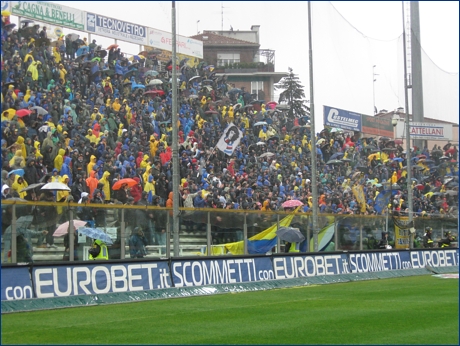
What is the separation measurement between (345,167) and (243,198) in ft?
29.9

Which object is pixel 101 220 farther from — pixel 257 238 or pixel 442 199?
pixel 442 199

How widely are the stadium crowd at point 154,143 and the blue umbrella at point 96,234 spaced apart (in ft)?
1.05

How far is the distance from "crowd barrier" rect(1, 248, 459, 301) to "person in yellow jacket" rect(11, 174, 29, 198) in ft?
11.7

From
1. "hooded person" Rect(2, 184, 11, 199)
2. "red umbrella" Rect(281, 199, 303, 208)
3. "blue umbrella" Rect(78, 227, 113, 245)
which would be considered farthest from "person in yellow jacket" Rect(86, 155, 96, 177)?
"red umbrella" Rect(281, 199, 303, 208)

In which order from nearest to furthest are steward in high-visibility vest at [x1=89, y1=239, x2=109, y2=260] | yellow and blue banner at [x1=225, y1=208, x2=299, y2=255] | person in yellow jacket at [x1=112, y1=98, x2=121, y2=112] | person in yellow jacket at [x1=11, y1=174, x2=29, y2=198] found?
steward in high-visibility vest at [x1=89, y1=239, x2=109, y2=260] < person in yellow jacket at [x1=11, y1=174, x2=29, y2=198] < yellow and blue banner at [x1=225, y1=208, x2=299, y2=255] < person in yellow jacket at [x1=112, y1=98, x2=121, y2=112]

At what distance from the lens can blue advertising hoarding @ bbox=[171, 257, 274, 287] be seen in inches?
789

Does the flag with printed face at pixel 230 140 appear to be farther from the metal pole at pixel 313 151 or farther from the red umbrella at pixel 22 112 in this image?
the red umbrella at pixel 22 112

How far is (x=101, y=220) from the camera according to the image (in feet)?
68.3

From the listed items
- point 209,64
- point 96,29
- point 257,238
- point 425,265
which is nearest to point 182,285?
point 257,238

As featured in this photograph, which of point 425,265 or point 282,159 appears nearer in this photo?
point 425,265

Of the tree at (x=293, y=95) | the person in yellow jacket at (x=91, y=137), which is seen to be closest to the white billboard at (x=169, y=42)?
the tree at (x=293, y=95)

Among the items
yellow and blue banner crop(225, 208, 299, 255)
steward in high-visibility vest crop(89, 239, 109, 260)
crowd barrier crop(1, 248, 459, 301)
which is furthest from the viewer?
yellow and blue banner crop(225, 208, 299, 255)

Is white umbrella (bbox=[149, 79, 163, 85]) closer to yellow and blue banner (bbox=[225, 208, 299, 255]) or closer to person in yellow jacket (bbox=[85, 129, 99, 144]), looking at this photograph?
person in yellow jacket (bbox=[85, 129, 99, 144])

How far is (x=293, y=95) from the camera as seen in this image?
38594 mm
